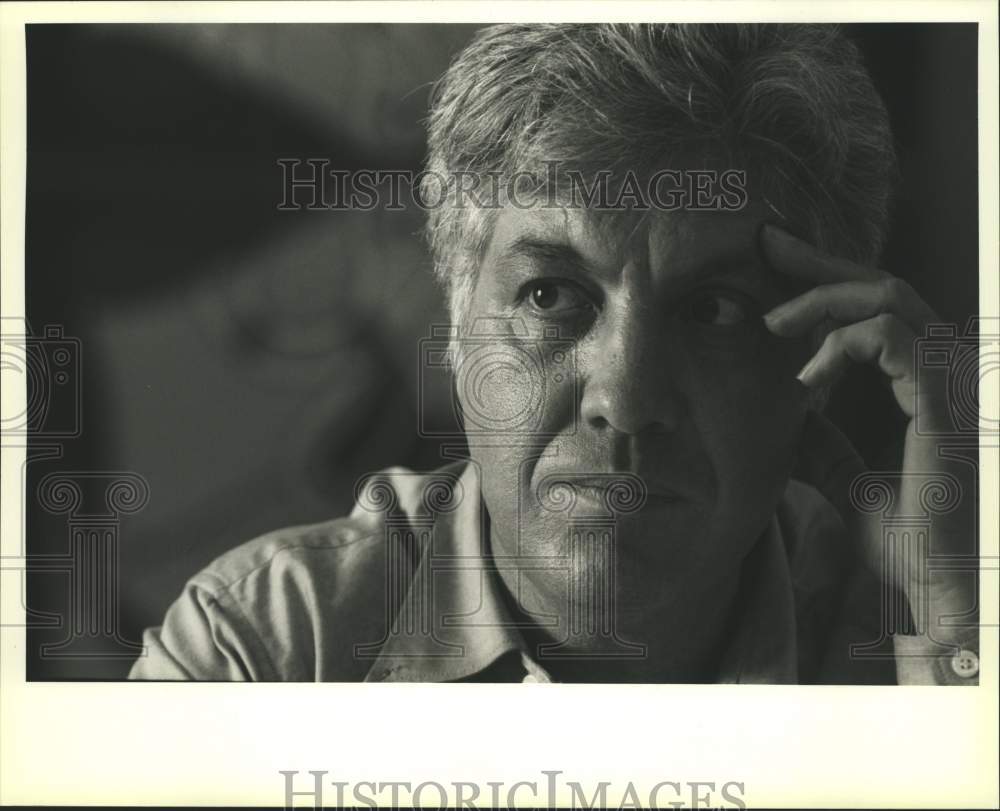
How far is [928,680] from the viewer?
175 centimetres

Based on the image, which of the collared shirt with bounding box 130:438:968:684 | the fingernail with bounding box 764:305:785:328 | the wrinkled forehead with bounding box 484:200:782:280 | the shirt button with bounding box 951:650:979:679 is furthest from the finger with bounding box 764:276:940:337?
the shirt button with bounding box 951:650:979:679

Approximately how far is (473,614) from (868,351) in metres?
0.85

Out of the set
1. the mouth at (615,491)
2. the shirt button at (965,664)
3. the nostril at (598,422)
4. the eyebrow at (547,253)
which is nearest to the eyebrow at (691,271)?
the eyebrow at (547,253)

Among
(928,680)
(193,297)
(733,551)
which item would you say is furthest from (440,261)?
(928,680)

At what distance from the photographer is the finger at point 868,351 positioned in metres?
1.70

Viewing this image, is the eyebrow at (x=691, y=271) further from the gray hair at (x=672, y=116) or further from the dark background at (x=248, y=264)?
the dark background at (x=248, y=264)

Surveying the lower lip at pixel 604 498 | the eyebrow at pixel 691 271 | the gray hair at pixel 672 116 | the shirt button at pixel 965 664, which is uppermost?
the gray hair at pixel 672 116

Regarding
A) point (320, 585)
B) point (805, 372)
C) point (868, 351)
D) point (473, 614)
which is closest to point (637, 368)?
point (805, 372)

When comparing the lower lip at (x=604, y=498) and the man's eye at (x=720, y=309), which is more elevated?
the man's eye at (x=720, y=309)

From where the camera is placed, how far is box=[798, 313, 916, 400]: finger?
5.57 feet

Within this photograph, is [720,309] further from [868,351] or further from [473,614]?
[473,614]

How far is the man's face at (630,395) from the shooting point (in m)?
1.66

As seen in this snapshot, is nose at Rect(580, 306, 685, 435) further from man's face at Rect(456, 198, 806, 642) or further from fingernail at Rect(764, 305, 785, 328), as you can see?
fingernail at Rect(764, 305, 785, 328)

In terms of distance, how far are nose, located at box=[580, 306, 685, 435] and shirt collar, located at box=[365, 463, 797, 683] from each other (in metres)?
0.29
